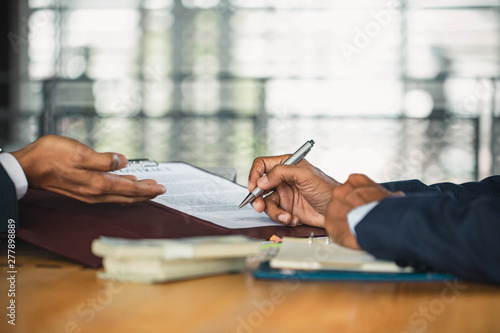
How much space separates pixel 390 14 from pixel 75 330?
618cm

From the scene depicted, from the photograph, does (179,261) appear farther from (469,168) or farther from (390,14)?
(390,14)

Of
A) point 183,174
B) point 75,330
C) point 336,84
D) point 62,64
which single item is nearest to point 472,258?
point 75,330

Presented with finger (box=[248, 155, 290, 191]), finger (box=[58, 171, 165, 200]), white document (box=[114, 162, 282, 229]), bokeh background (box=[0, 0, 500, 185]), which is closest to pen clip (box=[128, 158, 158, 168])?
white document (box=[114, 162, 282, 229])

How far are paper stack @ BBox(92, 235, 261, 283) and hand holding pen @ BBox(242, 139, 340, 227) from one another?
0.36 metres

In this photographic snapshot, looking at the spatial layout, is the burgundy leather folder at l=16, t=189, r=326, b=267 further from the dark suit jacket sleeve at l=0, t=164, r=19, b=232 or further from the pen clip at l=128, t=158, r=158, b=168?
the pen clip at l=128, t=158, r=158, b=168

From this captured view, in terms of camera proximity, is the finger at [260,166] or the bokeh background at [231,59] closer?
the finger at [260,166]

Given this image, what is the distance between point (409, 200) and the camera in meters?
0.61

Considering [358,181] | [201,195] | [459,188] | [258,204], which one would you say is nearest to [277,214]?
[258,204]

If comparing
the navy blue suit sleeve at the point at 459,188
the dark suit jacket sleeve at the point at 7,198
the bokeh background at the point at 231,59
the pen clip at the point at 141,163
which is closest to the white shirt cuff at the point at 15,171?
the dark suit jacket sleeve at the point at 7,198

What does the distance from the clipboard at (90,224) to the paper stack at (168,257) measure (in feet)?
0.30

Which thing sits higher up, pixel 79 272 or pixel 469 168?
pixel 79 272

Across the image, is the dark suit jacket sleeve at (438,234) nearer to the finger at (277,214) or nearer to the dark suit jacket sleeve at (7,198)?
the finger at (277,214)

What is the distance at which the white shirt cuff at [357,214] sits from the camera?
65 centimetres

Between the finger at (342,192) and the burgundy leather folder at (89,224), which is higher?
the finger at (342,192)
